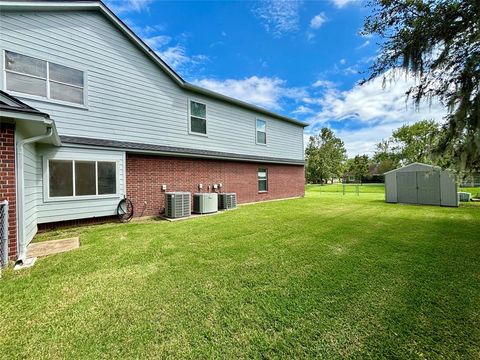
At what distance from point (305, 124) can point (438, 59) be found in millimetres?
11509

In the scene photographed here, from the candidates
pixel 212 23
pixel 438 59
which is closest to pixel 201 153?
pixel 212 23

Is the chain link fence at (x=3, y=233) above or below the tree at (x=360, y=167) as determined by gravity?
below

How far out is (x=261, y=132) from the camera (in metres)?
13.6

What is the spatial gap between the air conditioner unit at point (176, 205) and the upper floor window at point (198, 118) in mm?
3326

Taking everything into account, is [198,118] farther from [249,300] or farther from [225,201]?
[249,300]

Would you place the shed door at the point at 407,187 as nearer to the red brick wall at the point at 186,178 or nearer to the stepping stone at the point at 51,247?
the red brick wall at the point at 186,178

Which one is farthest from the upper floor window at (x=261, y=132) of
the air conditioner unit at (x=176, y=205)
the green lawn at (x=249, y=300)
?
the green lawn at (x=249, y=300)

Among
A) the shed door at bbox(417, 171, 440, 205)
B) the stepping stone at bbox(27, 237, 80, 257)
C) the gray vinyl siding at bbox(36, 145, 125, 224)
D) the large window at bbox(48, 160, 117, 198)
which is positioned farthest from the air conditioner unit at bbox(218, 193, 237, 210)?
the shed door at bbox(417, 171, 440, 205)

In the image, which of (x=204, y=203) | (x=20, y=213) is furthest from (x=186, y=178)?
(x=20, y=213)

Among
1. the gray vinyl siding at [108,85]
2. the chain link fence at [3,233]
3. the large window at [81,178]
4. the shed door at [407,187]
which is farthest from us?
the shed door at [407,187]

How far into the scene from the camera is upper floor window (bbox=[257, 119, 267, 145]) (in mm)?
13352

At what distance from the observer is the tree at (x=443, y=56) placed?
14.3 ft

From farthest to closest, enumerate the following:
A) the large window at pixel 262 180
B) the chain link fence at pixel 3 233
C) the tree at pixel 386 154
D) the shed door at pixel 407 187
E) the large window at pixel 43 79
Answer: the tree at pixel 386 154 < the large window at pixel 262 180 < the shed door at pixel 407 187 < the large window at pixel 43 79 < the chain link fence at pixel 3 233

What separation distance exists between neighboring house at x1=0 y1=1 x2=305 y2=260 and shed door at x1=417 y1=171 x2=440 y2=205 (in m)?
10.7
